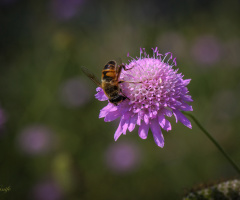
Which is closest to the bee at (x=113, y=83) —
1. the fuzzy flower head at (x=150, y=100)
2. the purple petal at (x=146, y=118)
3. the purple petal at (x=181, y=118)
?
the fuzzy flower head at (x=150, y=100)

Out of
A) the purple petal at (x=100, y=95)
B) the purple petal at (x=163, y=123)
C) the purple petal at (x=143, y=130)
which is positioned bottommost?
the purple petal at (x=100, y=95)

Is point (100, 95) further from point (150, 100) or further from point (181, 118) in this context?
point (181, 118)

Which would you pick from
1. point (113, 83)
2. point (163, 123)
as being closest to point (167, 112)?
point (163, 123)

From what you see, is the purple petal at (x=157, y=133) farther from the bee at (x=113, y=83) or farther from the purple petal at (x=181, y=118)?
the bee at (x=113, y=83)

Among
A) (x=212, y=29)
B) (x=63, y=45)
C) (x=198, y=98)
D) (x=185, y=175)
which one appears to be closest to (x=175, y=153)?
(x=185, y=175)

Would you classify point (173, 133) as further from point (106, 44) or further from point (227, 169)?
point (106, 44)

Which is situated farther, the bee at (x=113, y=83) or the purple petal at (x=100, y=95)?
the purple petal at (x=100, y=95)
